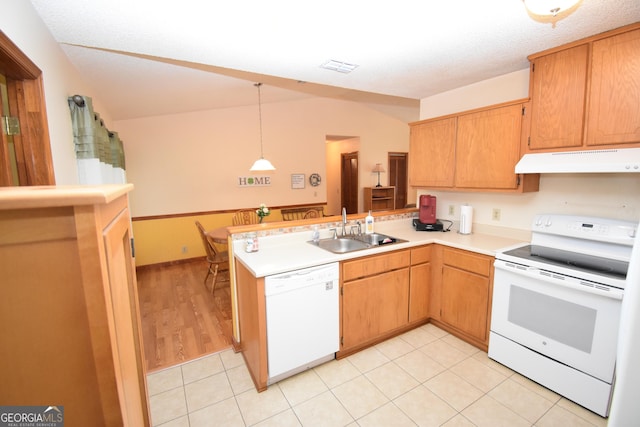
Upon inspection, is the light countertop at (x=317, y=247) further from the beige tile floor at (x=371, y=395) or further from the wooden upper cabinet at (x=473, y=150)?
the beige tile floor at (x=371, y=395)

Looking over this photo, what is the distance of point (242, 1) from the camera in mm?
1445

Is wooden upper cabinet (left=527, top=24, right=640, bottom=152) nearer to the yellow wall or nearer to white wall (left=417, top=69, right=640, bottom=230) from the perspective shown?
white wall (left=417, top=69, right=640, bottom=230)

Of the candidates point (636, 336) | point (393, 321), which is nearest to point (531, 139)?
point (393, 321)

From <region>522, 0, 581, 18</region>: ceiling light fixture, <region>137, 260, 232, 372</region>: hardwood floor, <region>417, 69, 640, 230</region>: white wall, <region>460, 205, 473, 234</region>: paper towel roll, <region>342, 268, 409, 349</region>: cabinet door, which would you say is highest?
<region>522, 0, 581, 18</region>: ceiling light fixture

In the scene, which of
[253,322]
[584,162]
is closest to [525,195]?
[584,162]

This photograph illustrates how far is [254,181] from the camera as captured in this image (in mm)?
5383

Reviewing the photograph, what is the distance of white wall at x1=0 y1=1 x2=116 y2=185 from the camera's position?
1.25 m

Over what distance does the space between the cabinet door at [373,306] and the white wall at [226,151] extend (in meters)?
3.56

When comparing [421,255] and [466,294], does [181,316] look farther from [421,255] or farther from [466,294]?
[466,294]

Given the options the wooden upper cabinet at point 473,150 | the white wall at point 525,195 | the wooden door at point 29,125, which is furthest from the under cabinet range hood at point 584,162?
the wooden door at point 29,125

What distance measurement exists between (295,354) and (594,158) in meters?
2.40

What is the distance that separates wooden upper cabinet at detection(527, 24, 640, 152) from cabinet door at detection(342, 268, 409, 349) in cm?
154

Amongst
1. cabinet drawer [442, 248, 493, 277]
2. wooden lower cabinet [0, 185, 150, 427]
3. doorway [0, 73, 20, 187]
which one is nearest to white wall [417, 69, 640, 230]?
cabinet drawer [442, 248, 493, 277]

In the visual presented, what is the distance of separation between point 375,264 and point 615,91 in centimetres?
192
